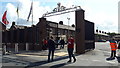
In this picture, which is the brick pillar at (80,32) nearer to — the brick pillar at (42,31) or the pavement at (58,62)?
the pavement at (58,62)

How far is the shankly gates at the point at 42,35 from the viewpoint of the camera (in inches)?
530

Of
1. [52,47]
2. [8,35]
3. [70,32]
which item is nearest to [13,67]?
[52,47]

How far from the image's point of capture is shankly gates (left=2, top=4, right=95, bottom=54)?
13453 mm

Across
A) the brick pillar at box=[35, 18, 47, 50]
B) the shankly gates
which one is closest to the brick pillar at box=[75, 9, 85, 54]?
the shankly gates

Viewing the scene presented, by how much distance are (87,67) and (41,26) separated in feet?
36.2

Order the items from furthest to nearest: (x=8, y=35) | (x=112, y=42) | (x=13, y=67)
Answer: (x=8, y=35)
(x=112, y=42)
(x=13, y=67)

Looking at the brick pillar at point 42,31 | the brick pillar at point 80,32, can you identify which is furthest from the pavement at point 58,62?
the brick pillar at point 42,31

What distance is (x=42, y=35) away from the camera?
17.4m

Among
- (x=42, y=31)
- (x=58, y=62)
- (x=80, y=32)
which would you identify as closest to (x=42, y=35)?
(x=42, y=31)

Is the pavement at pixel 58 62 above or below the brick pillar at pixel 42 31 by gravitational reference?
below

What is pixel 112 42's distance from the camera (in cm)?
1120

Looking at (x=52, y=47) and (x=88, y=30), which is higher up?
(x=88, y=30)

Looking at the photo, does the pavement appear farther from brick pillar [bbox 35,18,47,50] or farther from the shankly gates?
brick pillar [bbox 35,18,47,50]

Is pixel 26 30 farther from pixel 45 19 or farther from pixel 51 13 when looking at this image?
pixel 51 13
